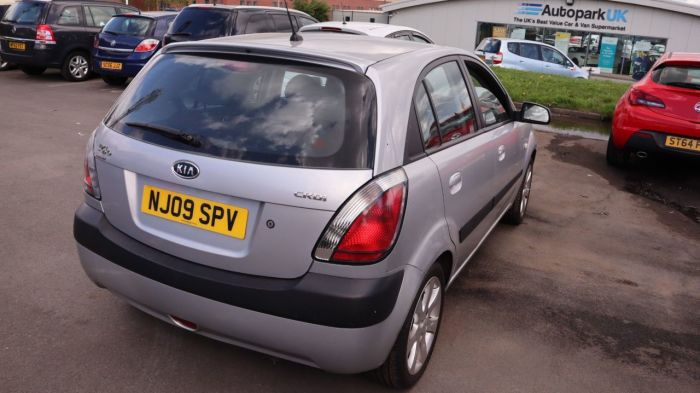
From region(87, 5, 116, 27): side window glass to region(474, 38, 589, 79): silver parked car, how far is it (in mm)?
10558

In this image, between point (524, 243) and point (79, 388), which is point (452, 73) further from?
point (79, 388)

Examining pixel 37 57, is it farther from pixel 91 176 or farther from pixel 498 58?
pixel 498 58

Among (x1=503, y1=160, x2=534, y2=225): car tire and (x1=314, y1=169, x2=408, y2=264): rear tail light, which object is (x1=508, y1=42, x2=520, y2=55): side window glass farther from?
(x1=314, y1=169, x2=408, y2=264): rear tail light

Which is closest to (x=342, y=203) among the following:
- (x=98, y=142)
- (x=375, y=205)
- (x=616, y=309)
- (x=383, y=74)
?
(x=375, y=205)

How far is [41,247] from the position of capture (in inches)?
166

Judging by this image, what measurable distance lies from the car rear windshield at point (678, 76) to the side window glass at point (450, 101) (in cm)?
445

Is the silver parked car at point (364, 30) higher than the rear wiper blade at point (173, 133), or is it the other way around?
the silver parked car at point (364, 30)

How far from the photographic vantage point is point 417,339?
2869mm

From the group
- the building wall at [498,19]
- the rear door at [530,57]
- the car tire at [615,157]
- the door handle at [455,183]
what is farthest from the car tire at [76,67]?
the building wall at [498,19]

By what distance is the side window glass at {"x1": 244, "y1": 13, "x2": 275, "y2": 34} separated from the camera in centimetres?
1029

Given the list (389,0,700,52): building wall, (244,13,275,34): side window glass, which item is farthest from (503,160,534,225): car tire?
(389,0,700,52): building wall

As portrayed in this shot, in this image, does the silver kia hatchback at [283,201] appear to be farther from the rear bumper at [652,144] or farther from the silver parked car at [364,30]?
the silver parked car at [364,30]

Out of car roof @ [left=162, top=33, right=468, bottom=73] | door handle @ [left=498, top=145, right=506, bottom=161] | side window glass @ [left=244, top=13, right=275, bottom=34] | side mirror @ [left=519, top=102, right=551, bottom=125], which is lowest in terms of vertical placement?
door handle @ [left=498, top=145, right=506, bottom=161]

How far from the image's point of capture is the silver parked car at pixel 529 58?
18425 millimetres
